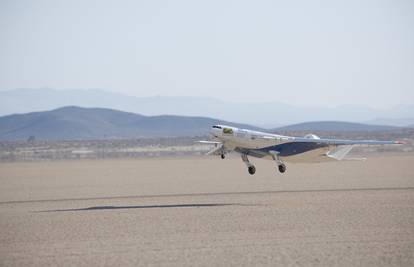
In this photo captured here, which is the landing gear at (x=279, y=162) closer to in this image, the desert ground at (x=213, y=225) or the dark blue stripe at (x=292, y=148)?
the dark blue stripe at (x=292, y=148)

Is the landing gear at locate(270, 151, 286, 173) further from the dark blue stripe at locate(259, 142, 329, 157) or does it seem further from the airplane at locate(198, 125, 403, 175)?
the dark blue stripe at locate(259, 142, 329, 157)

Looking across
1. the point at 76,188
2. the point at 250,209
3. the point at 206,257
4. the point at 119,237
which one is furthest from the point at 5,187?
the point at 206,257

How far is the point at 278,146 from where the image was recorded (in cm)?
4553

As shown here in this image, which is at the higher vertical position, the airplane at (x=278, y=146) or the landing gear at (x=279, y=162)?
the airplane at (x=278, y=146)

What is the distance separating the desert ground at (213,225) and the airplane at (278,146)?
9.11 feet

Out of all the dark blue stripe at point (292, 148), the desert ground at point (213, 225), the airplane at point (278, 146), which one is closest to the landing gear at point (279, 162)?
the airplane at point (278, 146)

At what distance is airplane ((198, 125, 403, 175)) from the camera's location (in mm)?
43719

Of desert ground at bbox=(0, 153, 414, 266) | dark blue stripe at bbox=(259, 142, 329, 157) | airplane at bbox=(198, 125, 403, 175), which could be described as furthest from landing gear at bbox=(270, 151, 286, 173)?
desert ground at bbox=(0, 153, 414, 266)

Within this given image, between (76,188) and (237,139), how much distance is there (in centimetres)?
2548

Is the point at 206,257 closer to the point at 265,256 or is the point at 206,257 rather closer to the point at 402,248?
the point at 265,256

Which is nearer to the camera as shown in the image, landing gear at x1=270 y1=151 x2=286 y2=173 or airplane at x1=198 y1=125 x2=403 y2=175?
airplane at x1=198 y1=125 x2=403 y2=175

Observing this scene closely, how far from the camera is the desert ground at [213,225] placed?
86.1ft

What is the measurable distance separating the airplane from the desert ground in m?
2.78

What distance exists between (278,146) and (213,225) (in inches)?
472
